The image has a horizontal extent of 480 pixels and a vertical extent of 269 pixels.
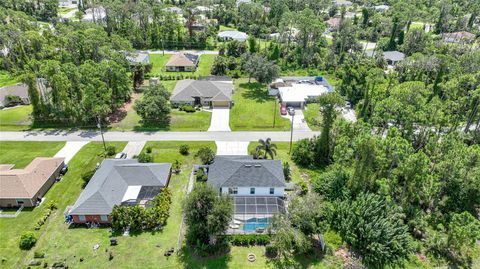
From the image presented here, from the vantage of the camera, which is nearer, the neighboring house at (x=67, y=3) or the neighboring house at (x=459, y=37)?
the neighboring house at (x=459, y=37)

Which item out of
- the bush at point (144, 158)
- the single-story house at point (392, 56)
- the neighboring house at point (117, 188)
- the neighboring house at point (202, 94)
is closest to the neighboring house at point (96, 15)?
the neighboring house at point (202, 94)

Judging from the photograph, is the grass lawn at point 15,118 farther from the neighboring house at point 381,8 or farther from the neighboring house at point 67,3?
the neighboring house at point 381,8

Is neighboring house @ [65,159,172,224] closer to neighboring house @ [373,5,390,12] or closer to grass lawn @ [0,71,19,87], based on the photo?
grass lawn @ [0,71,19,87]

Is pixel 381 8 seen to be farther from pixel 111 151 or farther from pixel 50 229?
pixel 50 229

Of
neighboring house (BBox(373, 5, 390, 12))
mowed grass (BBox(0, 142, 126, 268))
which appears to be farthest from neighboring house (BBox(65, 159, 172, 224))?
neighboring house (BBox(373, 5, 390, 12))

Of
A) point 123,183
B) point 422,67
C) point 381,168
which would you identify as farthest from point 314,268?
point 422,67

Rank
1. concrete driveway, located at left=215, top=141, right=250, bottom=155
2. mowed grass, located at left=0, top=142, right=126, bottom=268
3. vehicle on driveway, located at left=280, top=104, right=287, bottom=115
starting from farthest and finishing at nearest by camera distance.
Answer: vehicle on driveway, located at left=280, top=104, right=287, bottom=115 → concrete driveway, located at left=215, top=141, right=250, bottom=155 → mowed grass, located at left=0, top=142, right=126, bottom=268
